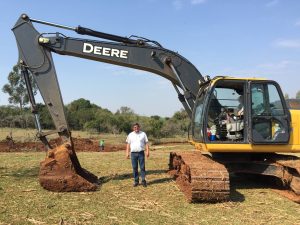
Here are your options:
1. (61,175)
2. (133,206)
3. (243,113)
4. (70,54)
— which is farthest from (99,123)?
(133,206)

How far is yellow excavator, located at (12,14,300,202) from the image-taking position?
9.76 meters

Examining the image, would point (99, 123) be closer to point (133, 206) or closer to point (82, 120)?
point (82, 120)

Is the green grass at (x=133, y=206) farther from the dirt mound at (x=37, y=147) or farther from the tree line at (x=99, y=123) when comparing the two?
the tree line at (x=99, y=123)

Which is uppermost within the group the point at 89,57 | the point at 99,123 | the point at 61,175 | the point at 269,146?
the point at 89,57

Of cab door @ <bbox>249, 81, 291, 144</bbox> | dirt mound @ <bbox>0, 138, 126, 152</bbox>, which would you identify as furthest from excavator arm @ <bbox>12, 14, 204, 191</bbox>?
dirt mound @ <bbox>0, 138, 126, 152</bbox>

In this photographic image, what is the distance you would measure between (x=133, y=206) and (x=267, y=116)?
12.8ft

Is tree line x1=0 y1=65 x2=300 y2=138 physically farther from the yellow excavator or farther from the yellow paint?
the yellow paint

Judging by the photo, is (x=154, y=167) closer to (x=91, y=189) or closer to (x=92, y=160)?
(x=92, y=160)

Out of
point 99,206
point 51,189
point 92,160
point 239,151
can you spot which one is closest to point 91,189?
point 51,189

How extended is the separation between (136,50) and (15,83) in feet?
102

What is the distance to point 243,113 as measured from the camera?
32.9 feet

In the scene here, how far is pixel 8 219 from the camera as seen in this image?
7.24m

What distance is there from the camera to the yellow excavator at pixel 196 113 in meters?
9.76

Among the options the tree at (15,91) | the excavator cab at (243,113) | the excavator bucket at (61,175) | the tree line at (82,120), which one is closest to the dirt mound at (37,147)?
the tree line at (82,120)
